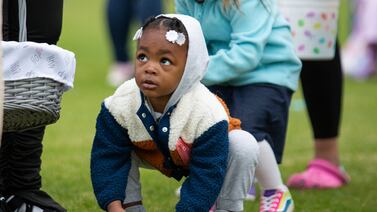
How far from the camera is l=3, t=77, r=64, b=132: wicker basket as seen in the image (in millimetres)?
2693

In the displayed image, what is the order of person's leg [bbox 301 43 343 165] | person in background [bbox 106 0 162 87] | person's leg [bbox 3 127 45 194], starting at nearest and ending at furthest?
person's leg [bbox 3 127 45 194] → person's leg [bbox 301 43 343 165] → person in background [bbox 106 0 162 87]

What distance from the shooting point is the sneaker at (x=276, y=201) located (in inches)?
133

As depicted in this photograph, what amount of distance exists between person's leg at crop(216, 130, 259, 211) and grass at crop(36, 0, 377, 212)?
0.57 metres

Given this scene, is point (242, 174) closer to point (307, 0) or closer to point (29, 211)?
point (29, 211)

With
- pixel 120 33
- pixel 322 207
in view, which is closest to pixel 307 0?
pixel 322 207

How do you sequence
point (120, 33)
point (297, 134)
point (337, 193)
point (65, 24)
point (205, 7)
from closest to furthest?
1. point (205, 7)
2. point (337, 193)
3. point (297, 134)
4. point (120, 33)
5. point (65, 24)

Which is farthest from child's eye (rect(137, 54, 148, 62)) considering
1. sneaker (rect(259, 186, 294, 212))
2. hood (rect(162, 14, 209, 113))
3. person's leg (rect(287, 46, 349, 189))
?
person's leg (rect(287, 46, 349, 189))

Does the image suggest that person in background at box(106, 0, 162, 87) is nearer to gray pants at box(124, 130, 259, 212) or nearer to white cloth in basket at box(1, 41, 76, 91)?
Result: gray pants at box(124, 130, 259, 212)

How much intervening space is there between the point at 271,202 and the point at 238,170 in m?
0.45

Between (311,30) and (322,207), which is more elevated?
(311,30)

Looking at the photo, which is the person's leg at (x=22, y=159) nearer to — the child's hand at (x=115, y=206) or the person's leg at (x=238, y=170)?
the child's hand at (x=115, y=206)

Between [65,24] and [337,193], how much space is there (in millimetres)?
8002

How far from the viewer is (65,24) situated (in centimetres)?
1159

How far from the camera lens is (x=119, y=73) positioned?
7664mm
